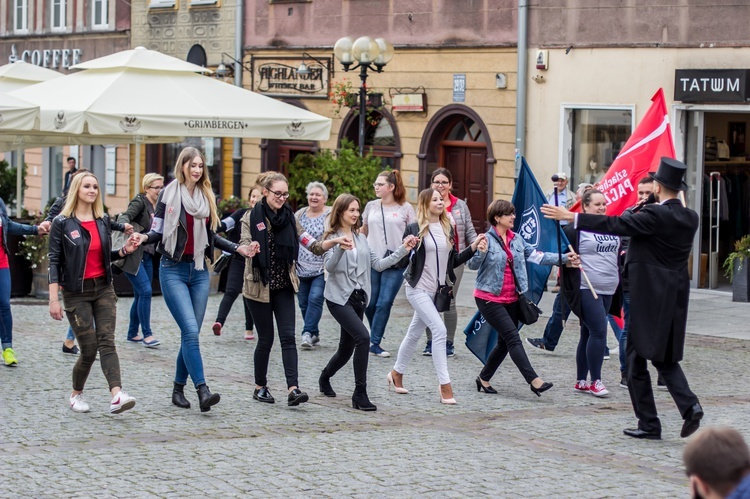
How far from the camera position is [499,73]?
2234cm

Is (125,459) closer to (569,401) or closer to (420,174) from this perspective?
(569,401)

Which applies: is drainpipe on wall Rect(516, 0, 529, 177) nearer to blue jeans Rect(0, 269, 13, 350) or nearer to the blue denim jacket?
the blue denim jacket

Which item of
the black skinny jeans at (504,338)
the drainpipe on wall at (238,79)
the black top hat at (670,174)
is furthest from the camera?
the drainpipe on wall at (238,79)

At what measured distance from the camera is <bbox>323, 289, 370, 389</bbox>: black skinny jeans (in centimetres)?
1010

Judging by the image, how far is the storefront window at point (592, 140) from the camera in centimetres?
2085

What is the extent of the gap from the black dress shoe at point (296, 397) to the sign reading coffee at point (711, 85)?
10621 mm

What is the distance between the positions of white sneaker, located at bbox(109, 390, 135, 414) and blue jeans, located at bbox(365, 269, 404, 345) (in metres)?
3.95

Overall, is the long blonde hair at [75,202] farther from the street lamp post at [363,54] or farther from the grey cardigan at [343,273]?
the street lamp post at [363,54]

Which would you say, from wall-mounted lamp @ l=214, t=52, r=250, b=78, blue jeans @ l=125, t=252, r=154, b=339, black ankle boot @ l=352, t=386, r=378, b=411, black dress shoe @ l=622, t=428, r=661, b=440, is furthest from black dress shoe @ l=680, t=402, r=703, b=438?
wall-mounted lamp @ l=214, t=52, r=250, b=78

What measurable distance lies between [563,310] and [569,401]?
2.63 feet

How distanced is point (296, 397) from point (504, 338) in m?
1.79

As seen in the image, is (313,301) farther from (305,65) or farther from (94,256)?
(305,65)

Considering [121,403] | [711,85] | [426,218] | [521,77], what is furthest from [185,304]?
[521,77]

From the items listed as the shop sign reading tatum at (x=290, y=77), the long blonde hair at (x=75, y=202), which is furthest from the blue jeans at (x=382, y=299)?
the shop sign reading tatum at (x=290, y=77)
